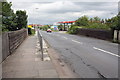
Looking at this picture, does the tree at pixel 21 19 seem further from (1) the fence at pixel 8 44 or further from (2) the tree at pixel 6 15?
(1) the fence at pixel 8 44

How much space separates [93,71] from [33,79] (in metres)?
2.44

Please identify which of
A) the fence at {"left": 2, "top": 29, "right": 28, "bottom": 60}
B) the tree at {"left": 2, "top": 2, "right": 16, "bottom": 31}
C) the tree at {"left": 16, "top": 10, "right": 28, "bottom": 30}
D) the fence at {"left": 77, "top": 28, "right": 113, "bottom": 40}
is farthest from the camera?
the tree at {"left": 16, "top": 10, "right": 28, "bottom": 30}

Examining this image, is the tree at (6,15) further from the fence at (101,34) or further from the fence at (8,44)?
the fence at (8,44)

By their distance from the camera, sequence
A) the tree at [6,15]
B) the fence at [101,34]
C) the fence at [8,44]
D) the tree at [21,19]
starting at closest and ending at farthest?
1. the fence at [8,44]
2. the fence at [101,34]
3. the tree at [6,15]
4. the tree at [21,19]

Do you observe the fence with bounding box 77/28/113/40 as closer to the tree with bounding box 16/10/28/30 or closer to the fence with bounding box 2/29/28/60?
the tree with bounding box 16/10/28/30

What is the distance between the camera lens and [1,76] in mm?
5652

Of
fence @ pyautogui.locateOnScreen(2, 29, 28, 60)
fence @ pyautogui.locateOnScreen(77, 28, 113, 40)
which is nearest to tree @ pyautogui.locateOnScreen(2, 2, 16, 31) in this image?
fence @ pyautogui.locateOnScreen(77, 28, 113, 40)

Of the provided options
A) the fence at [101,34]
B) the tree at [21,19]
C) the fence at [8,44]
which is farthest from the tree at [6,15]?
the fence at [8,44]

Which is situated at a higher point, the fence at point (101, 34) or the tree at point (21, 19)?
the tree at point (21, 19)

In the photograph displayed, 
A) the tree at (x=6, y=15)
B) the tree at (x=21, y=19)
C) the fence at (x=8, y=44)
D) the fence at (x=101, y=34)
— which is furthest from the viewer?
the tree at (x=21, y=19)

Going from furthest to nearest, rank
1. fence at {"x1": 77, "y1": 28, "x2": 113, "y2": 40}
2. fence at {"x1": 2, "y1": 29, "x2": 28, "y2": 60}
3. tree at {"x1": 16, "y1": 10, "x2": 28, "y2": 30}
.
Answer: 1. tree at {"x1": 16, "y1": 10, "x2": 28, "y2": 30}
2. fence at {"x1": 77, "y1": 28, "x2": 113, "y2": 40}
3. fence at {"x1": 2, "y1": 29, "x2": 28, "y2": 60}

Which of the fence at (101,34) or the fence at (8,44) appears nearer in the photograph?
the fence at (8,44)

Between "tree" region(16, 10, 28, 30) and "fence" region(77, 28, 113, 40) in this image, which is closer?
"fence" region(77, 28, 113, 40)

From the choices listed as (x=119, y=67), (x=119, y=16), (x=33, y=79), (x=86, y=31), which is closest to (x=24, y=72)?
(x=33, y=79)
